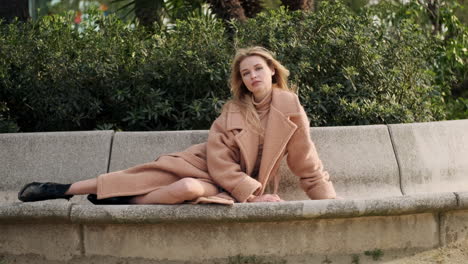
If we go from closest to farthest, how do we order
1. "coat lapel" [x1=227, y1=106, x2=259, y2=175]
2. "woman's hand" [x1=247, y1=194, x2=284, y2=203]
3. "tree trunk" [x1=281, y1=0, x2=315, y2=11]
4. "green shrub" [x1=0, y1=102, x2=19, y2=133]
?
"woman's hand" [x1=247, y1=194, x2=284, y2=203] → "coat lapel" [x1=227, y1=106, x2=259, y2=175] → "green shrub" [x1=0, y1=102, x2=19, y2=133] → "tree trunk" [x1=281, y1=0, x2=315, y2=11]

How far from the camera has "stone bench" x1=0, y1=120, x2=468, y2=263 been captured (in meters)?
4.02

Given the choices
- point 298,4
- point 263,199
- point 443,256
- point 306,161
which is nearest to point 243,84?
point 306,161

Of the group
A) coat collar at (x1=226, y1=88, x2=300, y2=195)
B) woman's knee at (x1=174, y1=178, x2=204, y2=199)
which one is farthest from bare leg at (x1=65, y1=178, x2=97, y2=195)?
coat collar at (x1=226, y1=88, x2=300, y2=195)

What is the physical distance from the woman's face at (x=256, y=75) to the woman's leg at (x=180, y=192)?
755mm

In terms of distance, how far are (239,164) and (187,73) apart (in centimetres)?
151

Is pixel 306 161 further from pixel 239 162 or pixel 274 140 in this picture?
pixel 239 162

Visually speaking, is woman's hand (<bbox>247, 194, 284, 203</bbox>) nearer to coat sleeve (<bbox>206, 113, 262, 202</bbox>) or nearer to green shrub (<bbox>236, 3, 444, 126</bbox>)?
coat sleeve (<bbox>206, 113, 262, 202</bbox>)

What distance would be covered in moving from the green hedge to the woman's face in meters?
0.95

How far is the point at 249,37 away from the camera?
6090 millimetres

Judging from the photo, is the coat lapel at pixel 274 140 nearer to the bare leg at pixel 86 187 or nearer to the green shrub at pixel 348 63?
the bare leg at pixel 86 187

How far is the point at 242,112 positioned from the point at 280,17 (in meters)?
2.02

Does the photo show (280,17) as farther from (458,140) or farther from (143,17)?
(143,17)

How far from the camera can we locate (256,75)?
4.61 meters

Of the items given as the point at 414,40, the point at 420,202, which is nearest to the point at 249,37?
the point at 414,40
